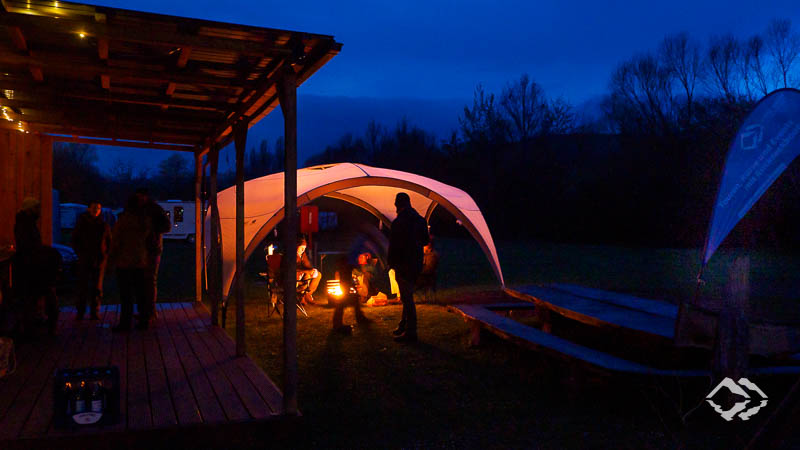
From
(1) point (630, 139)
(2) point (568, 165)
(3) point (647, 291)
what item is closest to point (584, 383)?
(3) point (647, 291)

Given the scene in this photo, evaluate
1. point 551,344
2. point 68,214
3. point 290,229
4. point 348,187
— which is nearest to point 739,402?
point 551,344

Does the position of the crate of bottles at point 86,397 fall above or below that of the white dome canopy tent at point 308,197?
below

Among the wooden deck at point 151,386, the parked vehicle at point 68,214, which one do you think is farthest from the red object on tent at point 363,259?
the parked vehicle at point 68,214

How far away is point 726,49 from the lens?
30.9 metres

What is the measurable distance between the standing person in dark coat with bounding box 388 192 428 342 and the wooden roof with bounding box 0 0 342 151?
2.19m

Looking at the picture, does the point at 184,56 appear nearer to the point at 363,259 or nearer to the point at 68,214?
the point at 363,259

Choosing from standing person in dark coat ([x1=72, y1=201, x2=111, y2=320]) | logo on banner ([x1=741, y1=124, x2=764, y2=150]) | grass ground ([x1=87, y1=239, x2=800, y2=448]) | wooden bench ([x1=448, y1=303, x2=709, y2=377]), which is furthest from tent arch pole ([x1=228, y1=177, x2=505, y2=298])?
logo on banner ([x1=741, y1=124, x2=764, y2=150])

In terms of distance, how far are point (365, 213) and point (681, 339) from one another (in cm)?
895

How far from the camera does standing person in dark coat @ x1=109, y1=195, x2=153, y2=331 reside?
22.0 ft

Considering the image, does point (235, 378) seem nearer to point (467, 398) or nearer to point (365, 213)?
point (467, 398)

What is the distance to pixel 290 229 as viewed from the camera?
4109 millimetres

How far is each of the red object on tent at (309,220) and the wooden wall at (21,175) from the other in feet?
13.1

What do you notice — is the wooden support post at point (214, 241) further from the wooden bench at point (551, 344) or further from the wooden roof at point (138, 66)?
the wooden bench at point (551, 344)

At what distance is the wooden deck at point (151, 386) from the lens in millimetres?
3690
